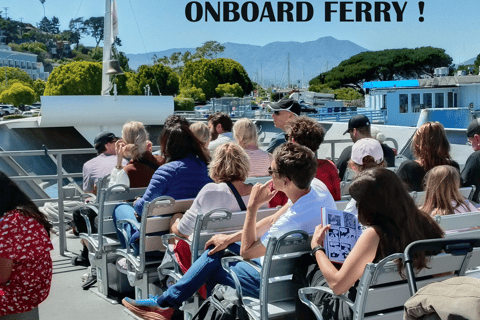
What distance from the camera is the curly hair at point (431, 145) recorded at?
4996 millimetres

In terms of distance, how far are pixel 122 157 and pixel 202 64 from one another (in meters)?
84.9

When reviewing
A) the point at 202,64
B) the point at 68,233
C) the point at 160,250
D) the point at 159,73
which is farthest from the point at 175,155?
the point at 202,64

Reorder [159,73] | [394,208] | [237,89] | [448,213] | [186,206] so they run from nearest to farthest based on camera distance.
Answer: [394,208] → [448,213] → [186,206] → [159,73] → [237,89]

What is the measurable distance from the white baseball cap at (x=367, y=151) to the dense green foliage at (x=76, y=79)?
67954mm

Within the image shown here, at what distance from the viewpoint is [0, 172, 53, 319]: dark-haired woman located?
328cm

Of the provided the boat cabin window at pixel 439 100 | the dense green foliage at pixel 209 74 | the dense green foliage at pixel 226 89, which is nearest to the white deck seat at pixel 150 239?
the boat cabin window at pixel 439 100

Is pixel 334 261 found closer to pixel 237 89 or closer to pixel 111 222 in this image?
pixel 111 222

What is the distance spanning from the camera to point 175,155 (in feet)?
16.4

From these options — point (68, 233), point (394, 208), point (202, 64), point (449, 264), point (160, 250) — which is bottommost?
point (68, 233)

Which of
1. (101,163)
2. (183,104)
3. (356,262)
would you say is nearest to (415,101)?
(101,163)

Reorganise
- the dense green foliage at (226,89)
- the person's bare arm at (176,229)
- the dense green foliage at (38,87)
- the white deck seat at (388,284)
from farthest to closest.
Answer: the dense green foliage at (38,87) < the dense green foliage at (226,89) < the person's bare arm at (176,229) < the white deck seat at (388,284)

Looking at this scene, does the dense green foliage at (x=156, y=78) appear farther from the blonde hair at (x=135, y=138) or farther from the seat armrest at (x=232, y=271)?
the seat armrest at (x=232, y=271)

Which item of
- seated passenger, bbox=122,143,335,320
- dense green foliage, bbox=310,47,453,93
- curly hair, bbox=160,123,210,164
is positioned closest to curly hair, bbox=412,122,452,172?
seated passenger, bbox=122,143,335,320

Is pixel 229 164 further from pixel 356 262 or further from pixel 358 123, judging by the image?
pixel 358 123
